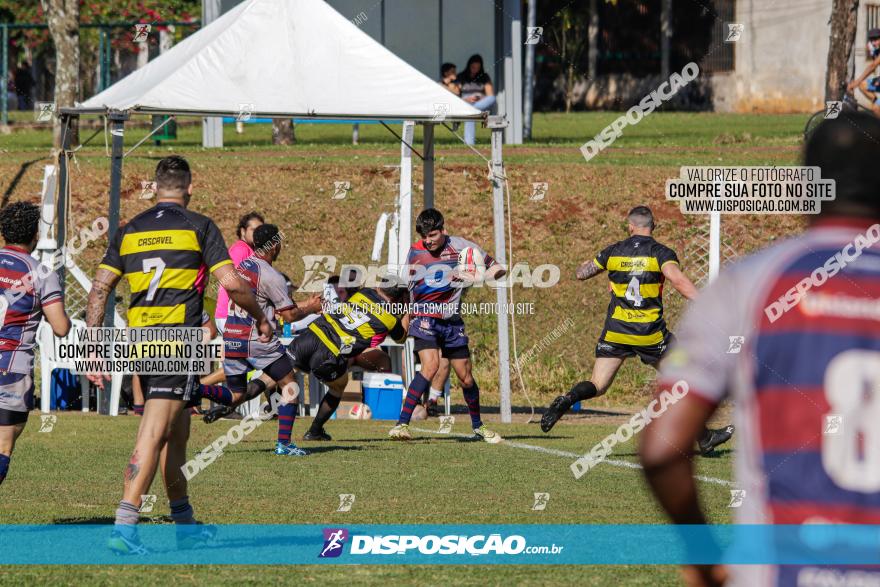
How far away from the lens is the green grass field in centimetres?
873

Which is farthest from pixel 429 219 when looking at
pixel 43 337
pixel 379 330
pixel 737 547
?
pixel 737 547

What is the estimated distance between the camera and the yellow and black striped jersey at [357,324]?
13125mm

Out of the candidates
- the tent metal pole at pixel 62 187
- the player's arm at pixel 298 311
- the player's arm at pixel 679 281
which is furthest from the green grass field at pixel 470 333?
the tent metal pole at pixel 62 187

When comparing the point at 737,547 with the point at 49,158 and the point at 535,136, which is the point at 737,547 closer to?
the point at 49,158

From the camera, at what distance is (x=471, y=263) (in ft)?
43.9

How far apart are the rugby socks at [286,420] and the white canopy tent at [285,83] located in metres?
3.64

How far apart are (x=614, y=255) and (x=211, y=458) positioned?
389 cm

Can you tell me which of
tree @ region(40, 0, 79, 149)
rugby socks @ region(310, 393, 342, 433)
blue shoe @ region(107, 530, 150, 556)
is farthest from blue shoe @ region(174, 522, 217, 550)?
tree @ region(40, 0, 79, 149)

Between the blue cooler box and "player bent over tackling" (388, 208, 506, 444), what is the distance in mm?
2635

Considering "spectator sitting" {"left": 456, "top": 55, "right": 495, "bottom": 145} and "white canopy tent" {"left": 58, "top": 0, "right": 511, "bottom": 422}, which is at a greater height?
"spectator sitting" {"left": 456, "top": 55, "right": 495, "bottom": 145}

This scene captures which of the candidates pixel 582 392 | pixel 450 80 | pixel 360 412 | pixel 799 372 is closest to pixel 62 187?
pixel 360 412

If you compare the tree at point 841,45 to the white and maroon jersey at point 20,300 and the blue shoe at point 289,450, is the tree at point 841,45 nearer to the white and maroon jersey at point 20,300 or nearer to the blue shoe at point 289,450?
the blue shoe at point 289,450

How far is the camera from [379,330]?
1328 cm

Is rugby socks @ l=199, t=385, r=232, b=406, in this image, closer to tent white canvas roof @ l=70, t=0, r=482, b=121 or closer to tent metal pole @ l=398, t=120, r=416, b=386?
tent white canvas roof @ l=70, t=0, r=482, b=121
